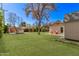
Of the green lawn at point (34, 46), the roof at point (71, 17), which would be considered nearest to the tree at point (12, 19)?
the green lawn at point (34, 46)

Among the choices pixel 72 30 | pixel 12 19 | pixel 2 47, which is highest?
pixel 12 19

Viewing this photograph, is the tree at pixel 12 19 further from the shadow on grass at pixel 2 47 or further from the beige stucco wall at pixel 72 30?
the beige stucco wall at pixel 72 30

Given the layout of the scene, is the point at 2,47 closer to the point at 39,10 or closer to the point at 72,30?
the point at 39,10

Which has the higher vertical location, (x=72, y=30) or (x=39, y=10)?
(x=39, y=10)

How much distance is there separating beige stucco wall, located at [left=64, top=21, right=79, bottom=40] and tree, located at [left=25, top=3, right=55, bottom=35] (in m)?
0.25

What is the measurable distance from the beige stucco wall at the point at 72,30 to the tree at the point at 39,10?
0.25m

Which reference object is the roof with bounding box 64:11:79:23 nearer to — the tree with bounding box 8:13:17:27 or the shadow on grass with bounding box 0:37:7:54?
the tree with bounding box 8:13:17:27

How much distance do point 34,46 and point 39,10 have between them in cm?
41

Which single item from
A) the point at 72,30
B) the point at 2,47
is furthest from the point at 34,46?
the point at 72,30

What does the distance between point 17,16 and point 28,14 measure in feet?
0.41

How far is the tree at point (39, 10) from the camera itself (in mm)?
4113

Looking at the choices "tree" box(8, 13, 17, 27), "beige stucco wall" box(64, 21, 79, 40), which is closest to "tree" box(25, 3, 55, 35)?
"tree" box(8, 13, 17, 27)

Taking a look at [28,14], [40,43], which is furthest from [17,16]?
[40,43]

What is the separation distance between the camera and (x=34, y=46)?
413 centimetres
